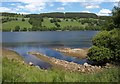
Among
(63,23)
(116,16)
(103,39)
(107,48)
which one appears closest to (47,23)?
(63,23)

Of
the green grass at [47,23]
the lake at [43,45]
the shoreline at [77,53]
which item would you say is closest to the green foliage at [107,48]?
the lake at [43,45]

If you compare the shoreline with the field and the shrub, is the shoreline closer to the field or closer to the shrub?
the shrub

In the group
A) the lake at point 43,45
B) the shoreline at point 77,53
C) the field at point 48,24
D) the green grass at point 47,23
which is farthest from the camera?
the green grass at point 47,23

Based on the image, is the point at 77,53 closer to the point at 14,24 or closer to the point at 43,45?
the point at 43,45

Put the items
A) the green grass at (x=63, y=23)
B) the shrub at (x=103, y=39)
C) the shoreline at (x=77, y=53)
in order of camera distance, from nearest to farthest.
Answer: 1. the shrub at (x=103, y=39)
2. the shoreline at (x=77, y=53)
3. the green grass at (x=63, y=23)

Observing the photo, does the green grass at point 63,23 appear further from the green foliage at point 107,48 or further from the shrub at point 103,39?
the green foliage at point 107,48

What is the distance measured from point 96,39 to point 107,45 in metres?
2.13

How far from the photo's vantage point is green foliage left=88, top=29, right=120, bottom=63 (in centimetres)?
3325

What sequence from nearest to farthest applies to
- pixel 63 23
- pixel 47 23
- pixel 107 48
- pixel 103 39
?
pixel 107 48
pixel 103 39
pixel 47 23
pixel 63 23

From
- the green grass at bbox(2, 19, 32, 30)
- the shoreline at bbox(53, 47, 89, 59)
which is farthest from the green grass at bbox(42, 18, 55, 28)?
the shoreline at bbox(53, 47, 89, 59)

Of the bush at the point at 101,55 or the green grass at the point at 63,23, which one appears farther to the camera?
the green grass at the point at 63,23

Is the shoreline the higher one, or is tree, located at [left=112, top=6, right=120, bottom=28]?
tree, located at [left=112, top=6, right=120, bottom=28]

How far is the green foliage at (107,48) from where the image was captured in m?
33.2

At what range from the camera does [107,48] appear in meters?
34.3
